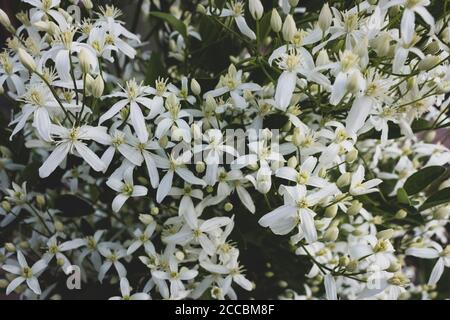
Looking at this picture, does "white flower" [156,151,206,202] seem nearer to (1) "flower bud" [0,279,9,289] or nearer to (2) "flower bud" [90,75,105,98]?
(2) "flower bud" [90,75,105,98]

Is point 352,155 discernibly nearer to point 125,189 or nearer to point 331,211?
point 331,211

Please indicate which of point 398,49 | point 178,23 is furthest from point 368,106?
point 178,23

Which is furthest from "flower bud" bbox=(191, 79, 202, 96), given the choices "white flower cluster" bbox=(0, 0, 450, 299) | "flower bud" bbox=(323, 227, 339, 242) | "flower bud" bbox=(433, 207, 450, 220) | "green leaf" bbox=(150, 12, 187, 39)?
"flower bud" bbox=(433, 207, 450, 220)

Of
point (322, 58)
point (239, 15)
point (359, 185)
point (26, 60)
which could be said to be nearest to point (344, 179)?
point (359, 185)

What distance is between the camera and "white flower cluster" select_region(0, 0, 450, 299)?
543mm

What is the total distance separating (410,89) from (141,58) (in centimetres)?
42

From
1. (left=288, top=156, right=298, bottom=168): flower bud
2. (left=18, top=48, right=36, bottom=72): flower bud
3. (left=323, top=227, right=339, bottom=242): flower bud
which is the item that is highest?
(left=18, top=48, right=36, bottom=72): flower bud

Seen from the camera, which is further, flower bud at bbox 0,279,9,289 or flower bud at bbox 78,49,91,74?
flower bud at bbox 0,279,9,289

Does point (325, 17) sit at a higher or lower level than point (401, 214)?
higher

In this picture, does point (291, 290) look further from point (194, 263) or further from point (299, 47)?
point (299, 47)

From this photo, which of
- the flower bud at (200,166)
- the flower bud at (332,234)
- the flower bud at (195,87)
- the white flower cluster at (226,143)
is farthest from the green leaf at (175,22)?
the flower bud at (332,234)

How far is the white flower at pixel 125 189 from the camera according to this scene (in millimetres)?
574

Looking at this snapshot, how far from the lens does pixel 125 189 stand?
0.58 meters

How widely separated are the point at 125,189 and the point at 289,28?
0.25 meters
